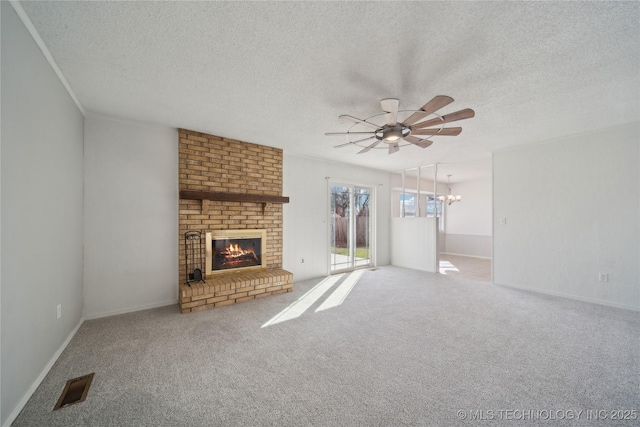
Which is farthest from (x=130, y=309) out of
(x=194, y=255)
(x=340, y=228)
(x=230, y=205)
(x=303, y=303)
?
(x=340, y=228)

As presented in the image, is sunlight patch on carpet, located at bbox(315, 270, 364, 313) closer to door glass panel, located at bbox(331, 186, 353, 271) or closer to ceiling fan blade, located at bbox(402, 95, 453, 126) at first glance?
door glass panel, located at bbox(331, 186, 353, 271)

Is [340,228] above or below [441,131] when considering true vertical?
below

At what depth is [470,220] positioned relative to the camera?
884 centimetres

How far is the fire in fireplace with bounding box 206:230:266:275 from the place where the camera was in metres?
4.03

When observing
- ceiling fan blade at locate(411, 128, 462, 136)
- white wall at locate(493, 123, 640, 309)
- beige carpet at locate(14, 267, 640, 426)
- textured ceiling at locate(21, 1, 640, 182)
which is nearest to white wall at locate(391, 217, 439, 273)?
white wall at locate(493, 123, 640, 309)

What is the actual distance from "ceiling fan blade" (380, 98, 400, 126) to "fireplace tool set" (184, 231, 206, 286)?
3.11 m

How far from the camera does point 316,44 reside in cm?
196

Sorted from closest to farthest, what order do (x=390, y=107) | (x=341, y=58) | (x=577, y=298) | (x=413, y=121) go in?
(x=341, y=58), (x=390, y=107), (x=413, y=121), (x=577, y=298)

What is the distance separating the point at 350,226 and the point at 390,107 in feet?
13.8

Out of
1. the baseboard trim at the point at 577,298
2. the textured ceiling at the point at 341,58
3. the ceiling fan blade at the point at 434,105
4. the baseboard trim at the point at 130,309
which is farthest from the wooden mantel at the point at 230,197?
the baseboard trim at the point at 577,298

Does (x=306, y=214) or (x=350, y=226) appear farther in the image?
(x=350, y=226)

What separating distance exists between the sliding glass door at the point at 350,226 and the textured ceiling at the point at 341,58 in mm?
2848

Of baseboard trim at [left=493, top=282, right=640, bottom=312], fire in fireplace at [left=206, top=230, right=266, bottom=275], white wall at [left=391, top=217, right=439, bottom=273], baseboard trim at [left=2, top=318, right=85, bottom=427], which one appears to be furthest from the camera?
white wall at [left=391, top=217, right=439, bottom=273]

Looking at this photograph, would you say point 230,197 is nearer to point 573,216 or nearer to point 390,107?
point 390,107
